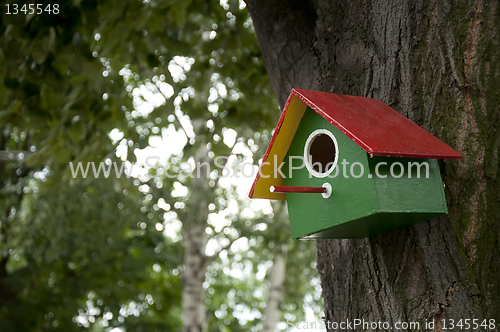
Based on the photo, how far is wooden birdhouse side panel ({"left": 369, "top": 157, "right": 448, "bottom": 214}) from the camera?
3.67 feet

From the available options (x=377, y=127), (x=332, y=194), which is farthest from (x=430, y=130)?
(x=332, y=194)

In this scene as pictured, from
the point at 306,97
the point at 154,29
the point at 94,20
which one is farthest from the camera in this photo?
the point at 154,29

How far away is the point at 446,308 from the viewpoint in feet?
3.95

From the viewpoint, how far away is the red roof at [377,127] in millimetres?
1089

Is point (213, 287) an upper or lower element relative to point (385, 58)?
lower

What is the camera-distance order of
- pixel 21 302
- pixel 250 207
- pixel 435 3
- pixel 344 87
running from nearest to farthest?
1. pixel 435 3
2. pixel 344 87
3. pixel 21 302
4. pixel 250 207

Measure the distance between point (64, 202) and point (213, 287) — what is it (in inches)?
212

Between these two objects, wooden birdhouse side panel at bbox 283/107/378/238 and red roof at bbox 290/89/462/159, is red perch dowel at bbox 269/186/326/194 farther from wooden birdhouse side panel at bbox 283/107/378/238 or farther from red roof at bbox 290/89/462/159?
red roof at bbox 290/89/462/159

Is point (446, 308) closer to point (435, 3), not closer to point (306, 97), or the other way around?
point (306, 97)

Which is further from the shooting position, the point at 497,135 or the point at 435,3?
the point at 435,3

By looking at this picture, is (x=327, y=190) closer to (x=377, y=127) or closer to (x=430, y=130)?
(x=377, y=127)

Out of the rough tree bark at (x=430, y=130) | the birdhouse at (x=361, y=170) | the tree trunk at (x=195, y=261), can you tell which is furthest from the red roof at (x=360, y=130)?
the tree trunk at (x=195, y=261)

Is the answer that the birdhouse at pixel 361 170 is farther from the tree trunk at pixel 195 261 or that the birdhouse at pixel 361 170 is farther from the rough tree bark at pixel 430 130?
the tree trunk at pixel 195 261

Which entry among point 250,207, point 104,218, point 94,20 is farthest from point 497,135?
point 250,207
